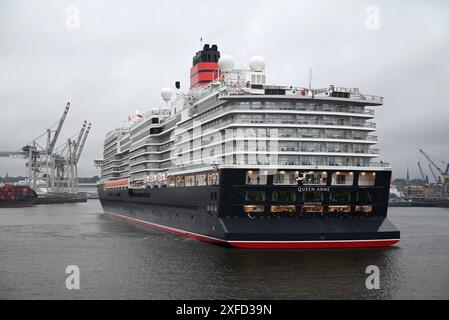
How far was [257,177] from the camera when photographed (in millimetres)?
47562

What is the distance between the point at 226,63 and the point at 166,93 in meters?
27.1

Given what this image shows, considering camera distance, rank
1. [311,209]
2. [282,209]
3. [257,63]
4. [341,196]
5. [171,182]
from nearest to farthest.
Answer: [282,209], [311,209], [341,196], [257,63], [171,182]

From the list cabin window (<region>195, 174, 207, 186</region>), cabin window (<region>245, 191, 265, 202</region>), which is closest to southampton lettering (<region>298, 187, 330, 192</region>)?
cabin window (<region>245, 191, 265, 202</region>)

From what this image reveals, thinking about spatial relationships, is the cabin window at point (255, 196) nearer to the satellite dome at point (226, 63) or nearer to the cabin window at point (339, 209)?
the cabin window at point (339, 209)

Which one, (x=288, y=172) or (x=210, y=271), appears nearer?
(x=210, y=271)

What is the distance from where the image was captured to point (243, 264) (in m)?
41.4

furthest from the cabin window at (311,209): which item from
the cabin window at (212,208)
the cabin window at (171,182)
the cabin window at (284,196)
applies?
the cabin window at (171,182)

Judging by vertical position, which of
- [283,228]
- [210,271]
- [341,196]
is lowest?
[210,271]

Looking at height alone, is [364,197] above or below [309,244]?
above

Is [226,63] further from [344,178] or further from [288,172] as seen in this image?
[344,178]

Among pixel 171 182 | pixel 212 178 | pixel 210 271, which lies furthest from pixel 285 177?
pixel 171 182

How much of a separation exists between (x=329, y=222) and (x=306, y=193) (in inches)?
129

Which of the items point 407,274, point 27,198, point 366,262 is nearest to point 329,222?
point 366,262
